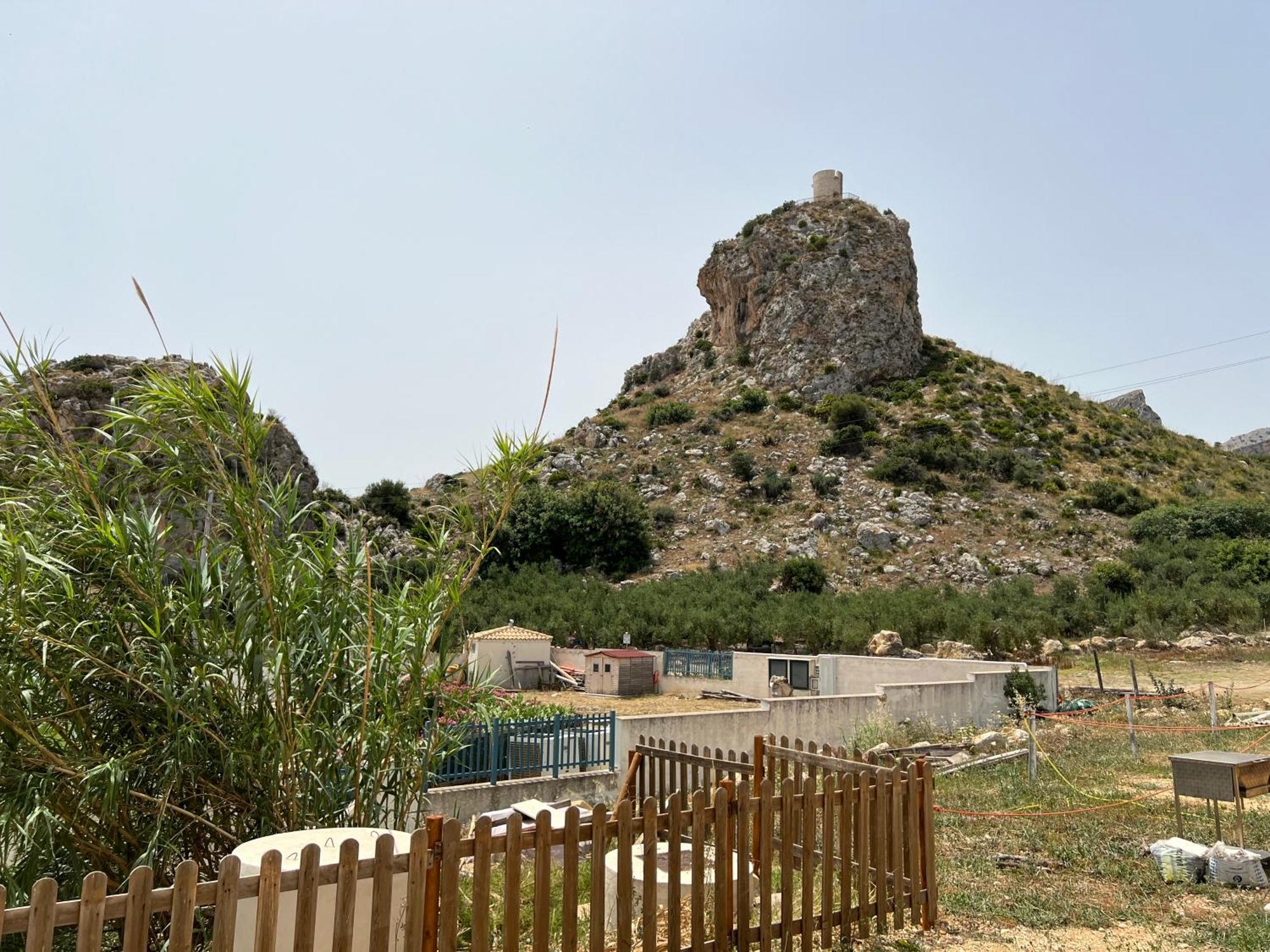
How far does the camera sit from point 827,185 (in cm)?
6362

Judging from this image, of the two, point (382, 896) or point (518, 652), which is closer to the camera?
point (382, 896)

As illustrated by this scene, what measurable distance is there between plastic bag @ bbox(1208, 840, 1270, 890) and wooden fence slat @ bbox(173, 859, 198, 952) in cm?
651

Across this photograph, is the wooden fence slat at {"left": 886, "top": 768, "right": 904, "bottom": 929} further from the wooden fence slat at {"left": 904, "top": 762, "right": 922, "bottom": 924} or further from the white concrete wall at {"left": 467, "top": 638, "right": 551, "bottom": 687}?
the white concrete wall at {"left": 467, "top": 638, "right": 551, "bottom": 687}

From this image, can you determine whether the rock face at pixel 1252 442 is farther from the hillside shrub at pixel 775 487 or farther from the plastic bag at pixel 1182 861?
the plastic bag at pixel 1182 861

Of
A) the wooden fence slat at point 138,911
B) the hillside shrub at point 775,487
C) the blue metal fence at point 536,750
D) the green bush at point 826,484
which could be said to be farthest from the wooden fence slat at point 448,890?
the hillside shrub at point 775,487

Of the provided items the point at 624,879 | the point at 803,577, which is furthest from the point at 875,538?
the point at 624,879

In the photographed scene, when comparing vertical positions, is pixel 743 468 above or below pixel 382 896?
above

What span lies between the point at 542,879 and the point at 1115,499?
148 feet

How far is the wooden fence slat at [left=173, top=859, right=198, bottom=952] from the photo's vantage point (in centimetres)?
290

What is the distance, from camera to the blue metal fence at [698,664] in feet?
80.5

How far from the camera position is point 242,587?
449 cm

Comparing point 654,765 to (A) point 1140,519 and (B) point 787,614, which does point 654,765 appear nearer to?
(B) point 787,614

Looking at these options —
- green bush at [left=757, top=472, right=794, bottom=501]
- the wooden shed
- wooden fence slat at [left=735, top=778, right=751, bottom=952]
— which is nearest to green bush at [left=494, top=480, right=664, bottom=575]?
green bush at [left=757, top=472, right=794, bottom=501]

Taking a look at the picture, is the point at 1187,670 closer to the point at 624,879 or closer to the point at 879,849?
the point at 879,849
